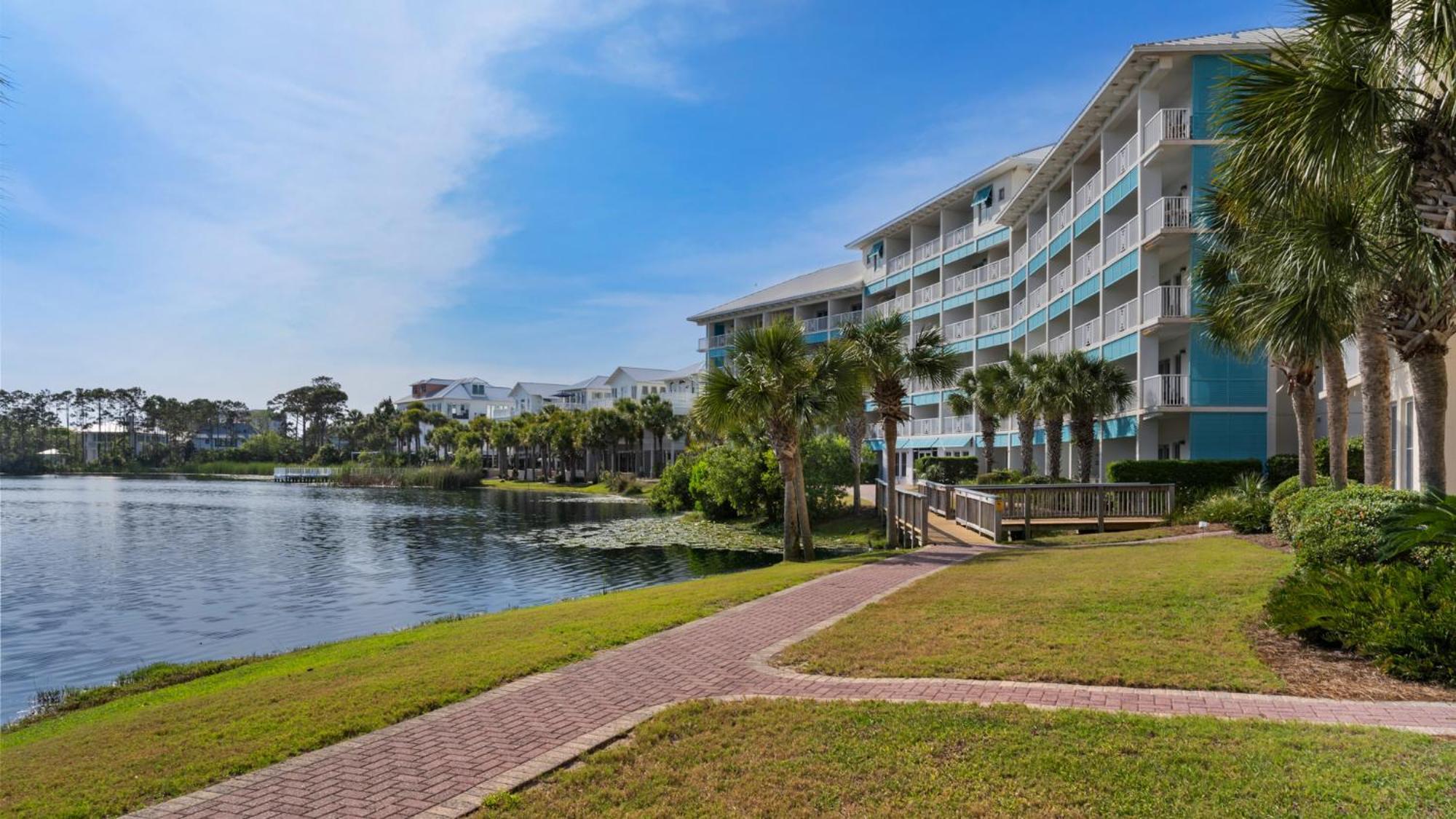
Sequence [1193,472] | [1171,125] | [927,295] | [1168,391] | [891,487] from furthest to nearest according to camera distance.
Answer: [927,295] → [1168,391] → [1171,125] → [1193,472] → [891,487]

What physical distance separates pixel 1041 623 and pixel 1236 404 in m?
21.1

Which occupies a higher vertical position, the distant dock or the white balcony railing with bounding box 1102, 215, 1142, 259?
the white balcony railing with bounding box 1102, 215, 1142, 259

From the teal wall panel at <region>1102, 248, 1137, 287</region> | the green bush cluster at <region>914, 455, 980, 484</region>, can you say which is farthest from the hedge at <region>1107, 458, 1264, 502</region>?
the green bush cluster at <region>914, 455, 980, 484</region>

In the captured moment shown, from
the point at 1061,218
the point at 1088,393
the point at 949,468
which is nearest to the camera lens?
the point at 1088,393

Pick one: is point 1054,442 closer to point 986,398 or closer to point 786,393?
point 986,398

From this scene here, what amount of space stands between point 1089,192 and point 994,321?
13.7 meters

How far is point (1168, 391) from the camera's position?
28266 mm

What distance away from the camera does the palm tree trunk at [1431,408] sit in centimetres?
1093

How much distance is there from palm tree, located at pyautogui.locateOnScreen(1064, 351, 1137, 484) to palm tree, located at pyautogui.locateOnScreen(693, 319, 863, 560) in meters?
9.82

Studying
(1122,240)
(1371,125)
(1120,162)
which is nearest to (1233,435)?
(1122,240)

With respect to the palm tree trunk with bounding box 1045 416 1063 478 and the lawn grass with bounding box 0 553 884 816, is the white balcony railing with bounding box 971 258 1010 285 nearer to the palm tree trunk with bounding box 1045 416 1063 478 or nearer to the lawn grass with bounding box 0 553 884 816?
the palm tree trunk with bounding box 1045 416 1063 478

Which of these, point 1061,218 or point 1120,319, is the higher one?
point 1061,218

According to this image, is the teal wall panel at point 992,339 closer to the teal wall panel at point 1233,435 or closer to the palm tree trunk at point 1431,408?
the teal wall panel at point 1233,435

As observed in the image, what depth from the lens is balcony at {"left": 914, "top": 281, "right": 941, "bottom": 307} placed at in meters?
53.5
